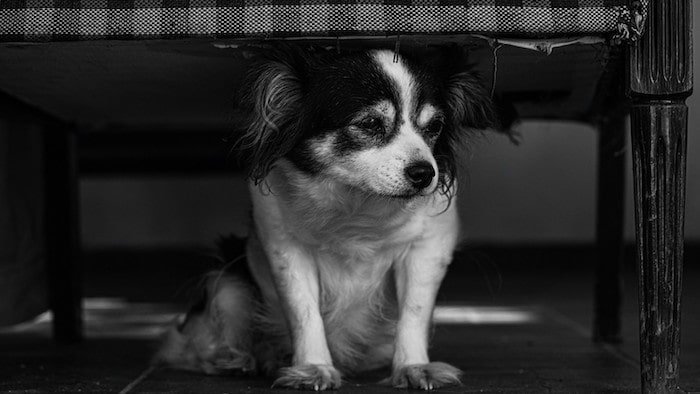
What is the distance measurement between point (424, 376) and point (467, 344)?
583mm

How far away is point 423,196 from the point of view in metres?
1.50

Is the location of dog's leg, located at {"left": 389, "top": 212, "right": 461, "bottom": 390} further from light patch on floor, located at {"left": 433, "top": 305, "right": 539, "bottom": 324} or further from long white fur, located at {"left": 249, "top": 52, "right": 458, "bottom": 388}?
light patch on floor, located at {"left": 433, "top": 305, "right": 539, "bottom": 324}

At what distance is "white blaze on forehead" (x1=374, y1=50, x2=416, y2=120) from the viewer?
1.49 m

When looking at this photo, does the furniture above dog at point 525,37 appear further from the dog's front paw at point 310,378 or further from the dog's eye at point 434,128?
the dog's front paw at point 310,378

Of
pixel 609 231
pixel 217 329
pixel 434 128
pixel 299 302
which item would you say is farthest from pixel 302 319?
pixel 609 231

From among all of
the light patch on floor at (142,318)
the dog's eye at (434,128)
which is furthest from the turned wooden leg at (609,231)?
the dog's eye at (434,128)

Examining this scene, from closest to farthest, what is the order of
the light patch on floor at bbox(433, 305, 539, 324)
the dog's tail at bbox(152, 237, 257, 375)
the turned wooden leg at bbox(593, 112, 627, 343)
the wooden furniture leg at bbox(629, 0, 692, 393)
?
the wooden furniture leg at bbox(629, 0, 692, 393) < the dog's tail at bbox(152, 237, 257, 375) < the turned wooden leg at bbox(593, 112, 627, 343) < the light patch on floor at bbox(433, 305, 539, 324)

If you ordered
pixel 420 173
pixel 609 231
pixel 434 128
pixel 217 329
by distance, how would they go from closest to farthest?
pixel 420 173 < pixel 434 128 < pixel 217 329 < pixel 609 231

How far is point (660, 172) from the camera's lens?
4.16ft

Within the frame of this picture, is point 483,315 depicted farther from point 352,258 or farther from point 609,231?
point 352,258

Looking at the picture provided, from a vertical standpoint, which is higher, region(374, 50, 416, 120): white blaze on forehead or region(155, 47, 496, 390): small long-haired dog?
region(374, 50, 416, 120): white blaze on forehead

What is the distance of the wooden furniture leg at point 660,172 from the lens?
4.10ft

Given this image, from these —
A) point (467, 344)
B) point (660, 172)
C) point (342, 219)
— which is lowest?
point (467, 344)

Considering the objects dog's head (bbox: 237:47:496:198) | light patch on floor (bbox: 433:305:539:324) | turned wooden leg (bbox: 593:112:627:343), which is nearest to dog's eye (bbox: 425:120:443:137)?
dog's head (bbox: 237:47:496:198)
